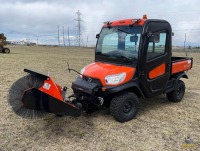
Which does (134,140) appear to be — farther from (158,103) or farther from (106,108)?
(158,103)

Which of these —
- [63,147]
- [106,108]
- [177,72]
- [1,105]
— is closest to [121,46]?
[106,108]

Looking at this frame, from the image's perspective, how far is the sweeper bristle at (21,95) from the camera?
458 cm

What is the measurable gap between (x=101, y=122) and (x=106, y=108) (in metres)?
0.83

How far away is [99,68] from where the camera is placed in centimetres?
580

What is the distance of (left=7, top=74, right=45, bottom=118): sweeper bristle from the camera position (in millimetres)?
4582

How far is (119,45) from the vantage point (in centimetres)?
606

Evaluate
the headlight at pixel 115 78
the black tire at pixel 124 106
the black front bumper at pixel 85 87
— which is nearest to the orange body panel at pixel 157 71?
the black tire at pixel 124 106

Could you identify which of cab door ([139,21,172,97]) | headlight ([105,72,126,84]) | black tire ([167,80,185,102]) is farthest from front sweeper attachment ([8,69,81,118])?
black tire ([167,80,185,102])

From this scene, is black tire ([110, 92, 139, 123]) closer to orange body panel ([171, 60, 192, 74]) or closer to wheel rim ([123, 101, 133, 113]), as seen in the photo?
wheel rim ([123, 101, 133, 113])

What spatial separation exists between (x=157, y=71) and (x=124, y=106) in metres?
1.30

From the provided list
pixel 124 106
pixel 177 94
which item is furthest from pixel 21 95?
pixel 177 94

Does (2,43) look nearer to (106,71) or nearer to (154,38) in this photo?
(106,71)

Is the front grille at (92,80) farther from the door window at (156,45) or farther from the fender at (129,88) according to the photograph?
the door window at (156,45)

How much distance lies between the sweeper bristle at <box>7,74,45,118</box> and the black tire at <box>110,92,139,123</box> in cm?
149
